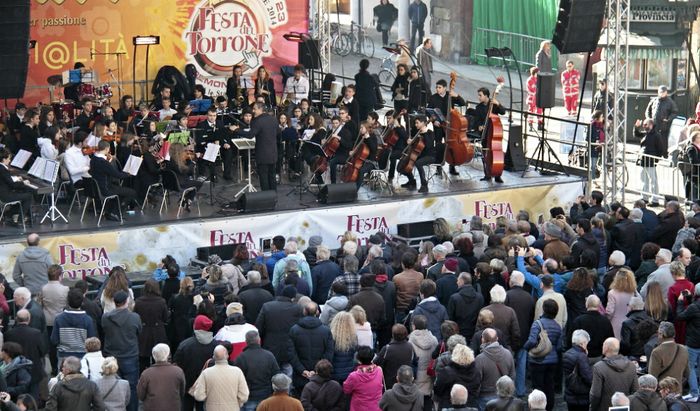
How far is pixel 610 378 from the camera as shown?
1288 cm

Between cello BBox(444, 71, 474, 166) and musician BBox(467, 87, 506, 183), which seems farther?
musician BBox(467, 87, 506, 183)

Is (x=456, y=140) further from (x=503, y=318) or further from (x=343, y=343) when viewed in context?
(x=343, y=343)

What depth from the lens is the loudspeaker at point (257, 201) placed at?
794 inches

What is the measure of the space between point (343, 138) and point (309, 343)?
8262 millimetres

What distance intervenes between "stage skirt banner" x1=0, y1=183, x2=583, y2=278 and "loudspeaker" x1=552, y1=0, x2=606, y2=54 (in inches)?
92.9

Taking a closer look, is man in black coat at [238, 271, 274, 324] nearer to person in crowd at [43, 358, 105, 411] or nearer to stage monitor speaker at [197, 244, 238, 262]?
person in crowd at [43, 358, 105, 411]

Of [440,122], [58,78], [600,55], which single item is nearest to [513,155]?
[440,122]

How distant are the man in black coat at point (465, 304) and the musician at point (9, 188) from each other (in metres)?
7.26

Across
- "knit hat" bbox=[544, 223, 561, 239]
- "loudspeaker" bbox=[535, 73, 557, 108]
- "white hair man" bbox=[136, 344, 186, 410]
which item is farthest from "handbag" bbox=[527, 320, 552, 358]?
"loudspeaker" bbox=[535, 73, 557, 108]

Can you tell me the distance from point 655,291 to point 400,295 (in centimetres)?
286

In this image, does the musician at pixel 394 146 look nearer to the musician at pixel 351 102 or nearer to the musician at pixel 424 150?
the musician at pixel 424 150

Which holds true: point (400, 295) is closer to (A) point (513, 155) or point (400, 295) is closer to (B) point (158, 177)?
(B) point (158, 177)

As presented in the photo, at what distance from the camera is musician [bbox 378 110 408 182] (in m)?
21.8

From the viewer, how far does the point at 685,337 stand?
1490 cm
